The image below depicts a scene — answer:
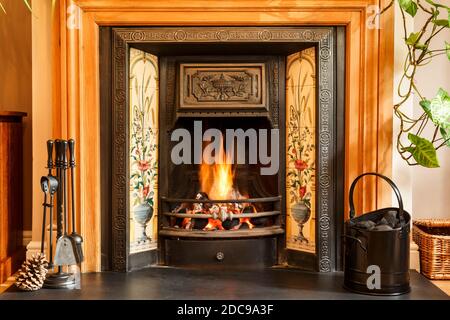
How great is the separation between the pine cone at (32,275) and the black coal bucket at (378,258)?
1.21 metres

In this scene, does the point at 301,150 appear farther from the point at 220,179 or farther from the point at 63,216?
the point at 63,216

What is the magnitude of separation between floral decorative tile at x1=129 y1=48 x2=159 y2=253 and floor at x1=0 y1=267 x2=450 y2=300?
0.19 meters

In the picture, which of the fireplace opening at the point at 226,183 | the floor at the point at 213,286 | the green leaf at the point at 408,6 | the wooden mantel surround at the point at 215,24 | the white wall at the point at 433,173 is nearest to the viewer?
the floor at the point at 213,286

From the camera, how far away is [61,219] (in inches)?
104

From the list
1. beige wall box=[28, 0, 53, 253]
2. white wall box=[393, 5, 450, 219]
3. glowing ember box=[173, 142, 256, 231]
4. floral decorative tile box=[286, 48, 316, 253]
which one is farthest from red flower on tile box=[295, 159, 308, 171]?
beige wall box=[28, 0, 53, 253]

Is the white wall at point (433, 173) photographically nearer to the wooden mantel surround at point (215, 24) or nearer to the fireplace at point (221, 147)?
the wooden mantel surround at point (215, 24)

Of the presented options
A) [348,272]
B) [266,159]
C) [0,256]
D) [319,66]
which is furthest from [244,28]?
[0,256]

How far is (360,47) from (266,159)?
67 cm

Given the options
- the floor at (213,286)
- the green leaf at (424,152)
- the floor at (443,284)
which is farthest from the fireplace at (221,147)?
the floor at (443,284)

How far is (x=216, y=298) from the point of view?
2.45 metres

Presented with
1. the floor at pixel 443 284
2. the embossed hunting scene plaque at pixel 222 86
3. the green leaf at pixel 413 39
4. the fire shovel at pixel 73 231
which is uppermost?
the green leaf at pixel 413 39

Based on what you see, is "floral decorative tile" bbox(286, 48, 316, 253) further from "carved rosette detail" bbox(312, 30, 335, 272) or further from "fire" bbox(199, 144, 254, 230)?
"fire" bbox(199, 144, 254, 230)

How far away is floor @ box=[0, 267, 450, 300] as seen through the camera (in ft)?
8.15

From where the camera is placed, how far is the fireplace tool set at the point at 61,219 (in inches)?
101
